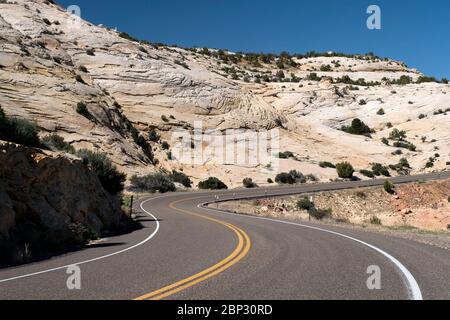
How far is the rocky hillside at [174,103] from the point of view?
Result: 4688cm

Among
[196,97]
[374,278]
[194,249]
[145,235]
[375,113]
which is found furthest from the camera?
[375,113]

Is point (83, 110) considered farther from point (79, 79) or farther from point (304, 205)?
point (304, 205)

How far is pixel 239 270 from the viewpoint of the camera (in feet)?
29.0

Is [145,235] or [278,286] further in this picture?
[145,235]

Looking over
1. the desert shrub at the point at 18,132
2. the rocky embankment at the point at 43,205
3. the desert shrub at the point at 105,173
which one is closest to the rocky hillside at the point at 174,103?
the desert shrub at the point at 105,173

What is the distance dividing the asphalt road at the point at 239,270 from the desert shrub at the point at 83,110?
117 ft

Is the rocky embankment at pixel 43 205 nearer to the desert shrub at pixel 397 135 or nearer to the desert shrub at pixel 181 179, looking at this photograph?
the desert shrub at pixel 181 179

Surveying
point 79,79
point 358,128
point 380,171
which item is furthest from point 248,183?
point 358,128

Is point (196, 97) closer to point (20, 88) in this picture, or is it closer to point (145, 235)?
point (20, 88)

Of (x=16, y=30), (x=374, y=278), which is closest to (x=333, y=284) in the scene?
(x=374, y=278)

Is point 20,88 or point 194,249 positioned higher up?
point 20,88

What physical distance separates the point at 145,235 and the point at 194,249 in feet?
13.5

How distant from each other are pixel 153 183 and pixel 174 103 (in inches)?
870

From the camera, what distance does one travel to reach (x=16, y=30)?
56.1m
